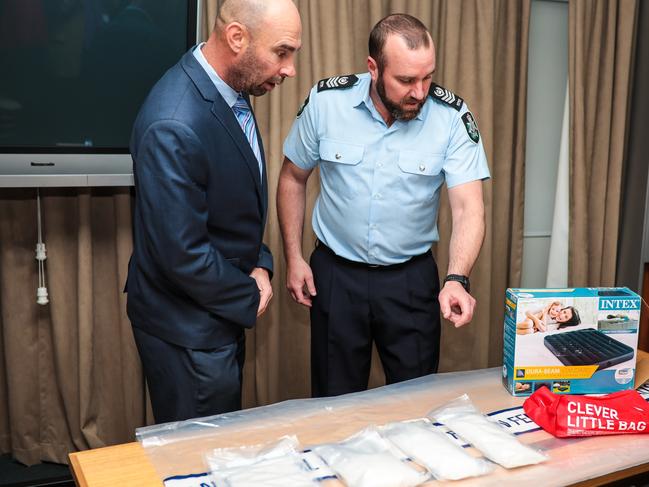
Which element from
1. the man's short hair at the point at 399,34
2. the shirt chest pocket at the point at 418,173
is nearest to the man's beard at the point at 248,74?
the man's short hair at the point at 399,34

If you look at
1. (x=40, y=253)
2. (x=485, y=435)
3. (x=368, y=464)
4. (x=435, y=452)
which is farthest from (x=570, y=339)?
(x=40, y=253)

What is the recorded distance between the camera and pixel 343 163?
81.1 inches

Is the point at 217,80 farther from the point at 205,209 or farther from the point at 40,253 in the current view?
the point at 40,253

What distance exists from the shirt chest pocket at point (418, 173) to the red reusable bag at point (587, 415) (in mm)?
782

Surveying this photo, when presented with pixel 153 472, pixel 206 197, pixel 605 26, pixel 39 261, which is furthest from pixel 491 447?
pixel 605 26

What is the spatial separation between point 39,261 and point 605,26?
98.4 inches

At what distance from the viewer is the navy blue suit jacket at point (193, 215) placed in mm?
1528

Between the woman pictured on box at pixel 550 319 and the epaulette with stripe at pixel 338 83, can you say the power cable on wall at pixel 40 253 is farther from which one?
the woman pictured on box at pixel 550 319

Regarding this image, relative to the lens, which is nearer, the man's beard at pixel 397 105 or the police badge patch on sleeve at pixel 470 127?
the man's beard at pixel 397 105

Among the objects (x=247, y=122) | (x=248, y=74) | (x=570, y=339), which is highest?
(x=248, y=74)

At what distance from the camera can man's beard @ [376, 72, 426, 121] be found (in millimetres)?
1941

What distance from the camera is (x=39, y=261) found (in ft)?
7.95

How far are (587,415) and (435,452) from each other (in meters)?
0.36

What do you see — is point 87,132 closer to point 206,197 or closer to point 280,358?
point 206,197
